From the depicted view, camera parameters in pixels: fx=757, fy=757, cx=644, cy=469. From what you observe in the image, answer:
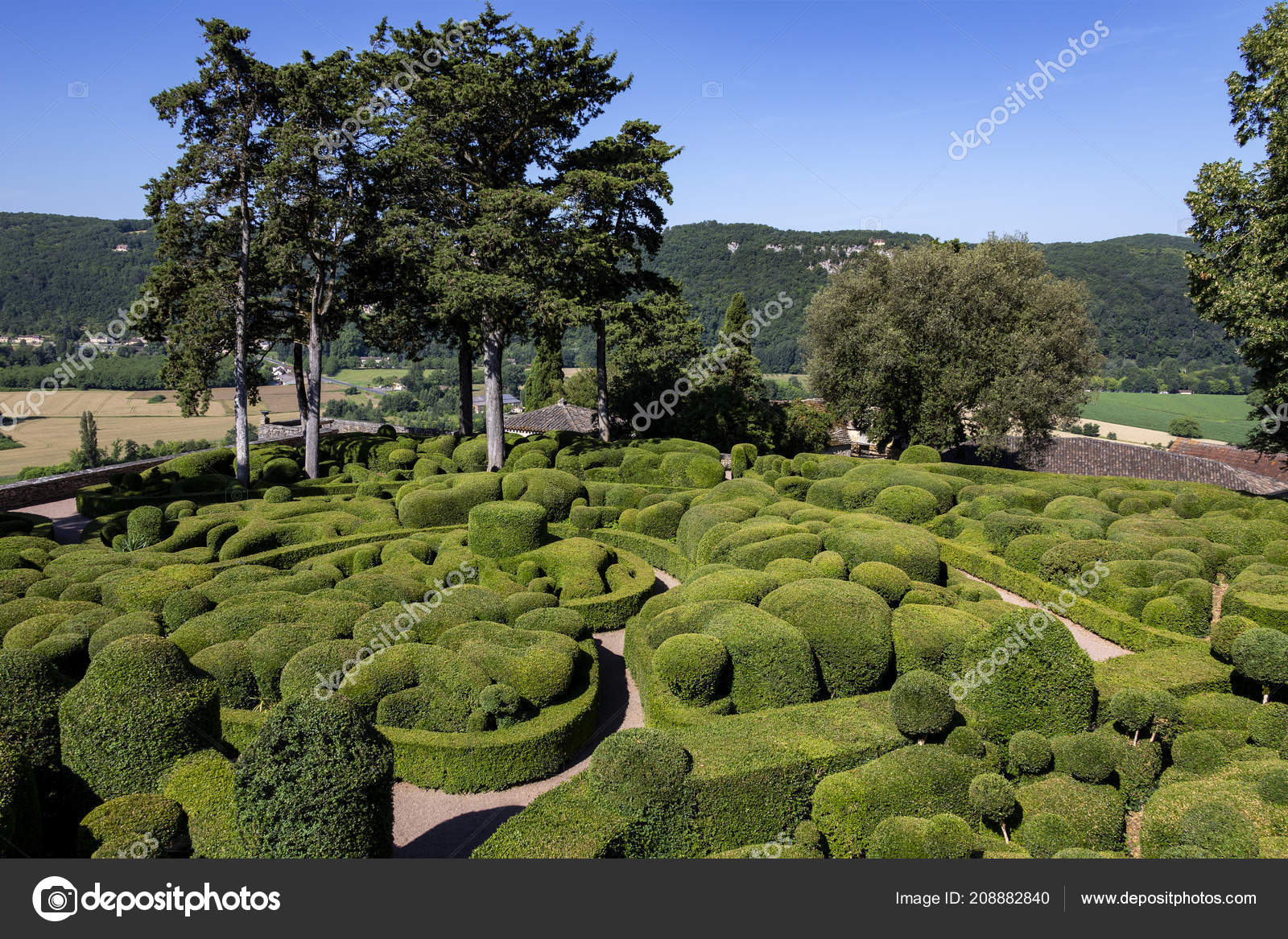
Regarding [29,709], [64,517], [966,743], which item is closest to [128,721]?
[29,709]

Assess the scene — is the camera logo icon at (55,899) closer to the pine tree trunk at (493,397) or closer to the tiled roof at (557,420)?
the pine tree trunk at (493,397)

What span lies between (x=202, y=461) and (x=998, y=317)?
3201 cm

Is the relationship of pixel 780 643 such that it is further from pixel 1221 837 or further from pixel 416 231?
pixel 416 231

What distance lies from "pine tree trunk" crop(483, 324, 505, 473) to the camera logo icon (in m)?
22.5

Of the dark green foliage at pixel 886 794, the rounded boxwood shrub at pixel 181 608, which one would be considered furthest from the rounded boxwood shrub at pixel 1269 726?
the rounded boxwood shrub at pixel 181 608

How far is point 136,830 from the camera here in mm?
8250

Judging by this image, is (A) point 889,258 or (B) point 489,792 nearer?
(B) point 489,792

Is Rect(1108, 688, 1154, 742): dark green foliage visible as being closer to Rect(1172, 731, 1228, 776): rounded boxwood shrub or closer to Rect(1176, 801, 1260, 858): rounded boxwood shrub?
Rect(1172, 731, 1228, 776): rounded boxwood shrub

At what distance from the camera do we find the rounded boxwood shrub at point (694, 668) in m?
11.3

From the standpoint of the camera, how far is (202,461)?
29.2 m

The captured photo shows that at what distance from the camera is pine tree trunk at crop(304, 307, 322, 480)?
1110 inches

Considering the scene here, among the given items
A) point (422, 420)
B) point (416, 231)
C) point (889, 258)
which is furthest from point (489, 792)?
point (422, 420)

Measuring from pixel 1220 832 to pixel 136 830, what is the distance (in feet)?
37.1

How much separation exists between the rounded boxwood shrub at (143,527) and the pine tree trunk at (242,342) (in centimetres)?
781
